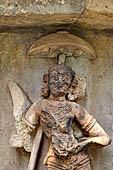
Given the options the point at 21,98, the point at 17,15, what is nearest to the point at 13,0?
the point at 17,15

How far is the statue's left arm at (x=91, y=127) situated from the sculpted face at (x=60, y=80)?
0.44 feet

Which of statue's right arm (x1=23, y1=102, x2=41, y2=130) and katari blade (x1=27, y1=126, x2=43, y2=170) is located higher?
statue's right arm (x1=23, y1=102, x2=41, y2=130)

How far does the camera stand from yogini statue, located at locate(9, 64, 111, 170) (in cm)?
202

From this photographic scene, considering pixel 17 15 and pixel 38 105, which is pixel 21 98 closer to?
pixel 38 105

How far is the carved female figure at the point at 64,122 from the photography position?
2020 millimetres

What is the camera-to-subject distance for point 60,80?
2053 millimetres

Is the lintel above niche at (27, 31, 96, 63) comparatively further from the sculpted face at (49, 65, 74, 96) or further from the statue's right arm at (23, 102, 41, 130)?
the statue's right arm at (23, 102, 41, 130)

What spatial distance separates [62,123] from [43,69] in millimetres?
402

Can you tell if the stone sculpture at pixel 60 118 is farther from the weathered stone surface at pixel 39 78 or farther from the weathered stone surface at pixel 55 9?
the weathered stone surface at pixel 55 9

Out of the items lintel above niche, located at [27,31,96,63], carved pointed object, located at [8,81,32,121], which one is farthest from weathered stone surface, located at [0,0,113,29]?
carved pointed object, located at [8,81,32,121]

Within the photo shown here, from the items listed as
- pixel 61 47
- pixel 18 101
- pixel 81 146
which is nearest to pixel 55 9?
pixel 61 47

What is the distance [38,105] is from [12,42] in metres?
0.43

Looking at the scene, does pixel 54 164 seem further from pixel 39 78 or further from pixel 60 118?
pixel 39 78

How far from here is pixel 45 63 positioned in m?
2.31
